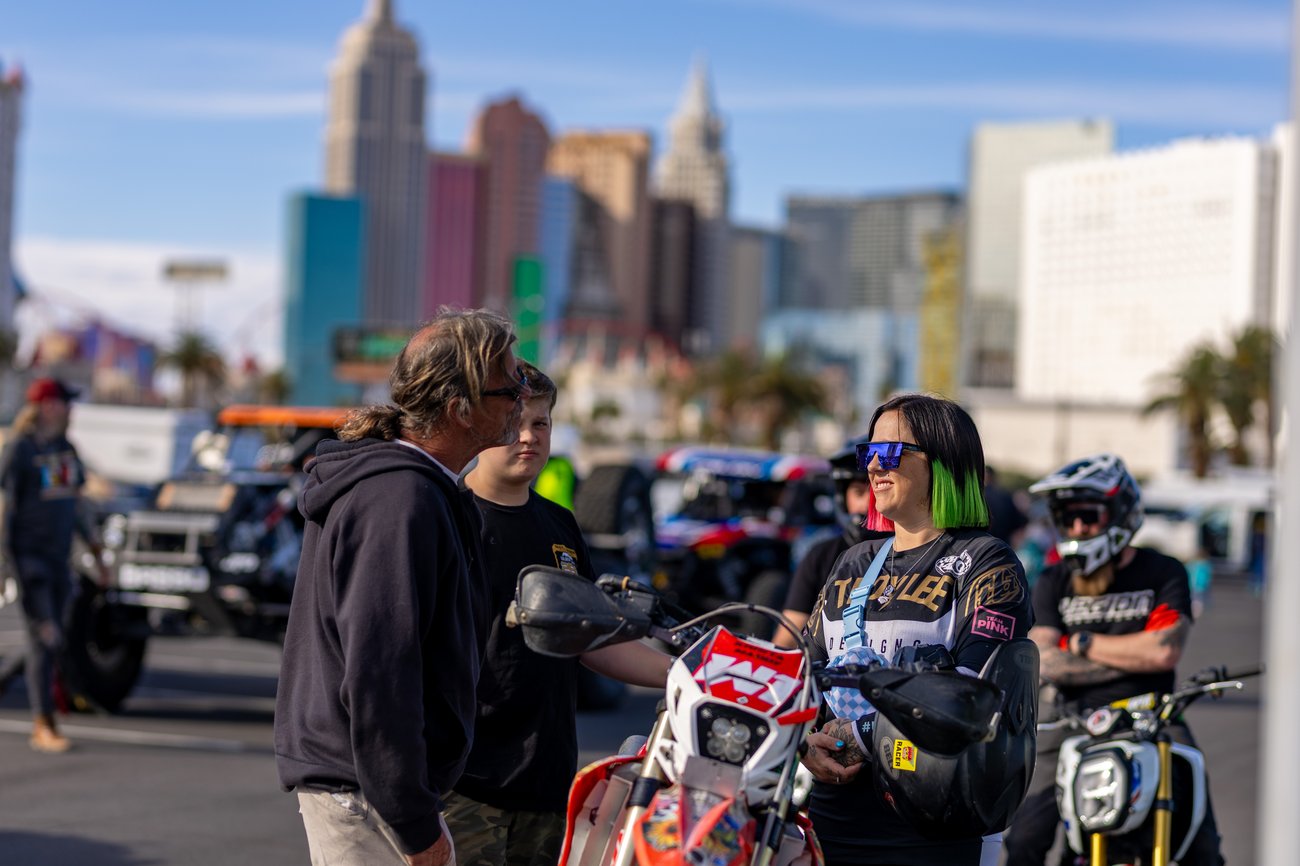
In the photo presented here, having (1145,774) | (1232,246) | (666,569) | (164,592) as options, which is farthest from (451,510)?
(1232,246)

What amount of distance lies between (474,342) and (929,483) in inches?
46.5

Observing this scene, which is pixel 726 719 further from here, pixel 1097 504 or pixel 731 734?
pixel 1097 504

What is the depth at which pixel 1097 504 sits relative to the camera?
5488 millimetres

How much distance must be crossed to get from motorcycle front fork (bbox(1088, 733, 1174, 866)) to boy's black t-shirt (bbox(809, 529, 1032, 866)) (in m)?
1.61

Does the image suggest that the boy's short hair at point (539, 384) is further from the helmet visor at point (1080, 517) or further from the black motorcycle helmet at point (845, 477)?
the black motorcycle helmet at point (845, 477)

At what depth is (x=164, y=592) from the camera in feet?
34.6

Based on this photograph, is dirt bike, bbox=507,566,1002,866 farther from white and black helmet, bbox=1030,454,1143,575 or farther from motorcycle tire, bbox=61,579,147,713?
motorcycle tire, bbox=61,579,147,713

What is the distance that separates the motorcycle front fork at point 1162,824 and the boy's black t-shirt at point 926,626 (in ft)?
5.29

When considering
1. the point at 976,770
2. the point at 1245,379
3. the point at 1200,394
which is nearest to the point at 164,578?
the point at 976,770

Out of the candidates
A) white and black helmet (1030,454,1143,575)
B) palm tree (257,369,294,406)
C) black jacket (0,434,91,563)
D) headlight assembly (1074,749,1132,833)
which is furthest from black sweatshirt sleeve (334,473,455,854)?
palm tree (257,369,294,406)

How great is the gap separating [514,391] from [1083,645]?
9.30 ft

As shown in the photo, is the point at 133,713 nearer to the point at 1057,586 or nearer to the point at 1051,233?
the point at 1057,586

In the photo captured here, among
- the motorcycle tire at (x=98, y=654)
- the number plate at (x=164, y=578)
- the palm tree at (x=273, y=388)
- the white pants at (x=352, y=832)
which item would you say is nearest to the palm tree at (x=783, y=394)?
the palm tree at (x=273, y=388)

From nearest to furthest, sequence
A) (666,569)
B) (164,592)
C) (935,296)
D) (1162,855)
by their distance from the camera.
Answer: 1. (1162,855)
2. (164,592)
3. (666,569)
4. (935,296)
